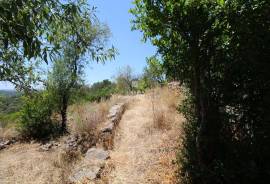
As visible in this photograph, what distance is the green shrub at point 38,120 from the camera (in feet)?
41.4

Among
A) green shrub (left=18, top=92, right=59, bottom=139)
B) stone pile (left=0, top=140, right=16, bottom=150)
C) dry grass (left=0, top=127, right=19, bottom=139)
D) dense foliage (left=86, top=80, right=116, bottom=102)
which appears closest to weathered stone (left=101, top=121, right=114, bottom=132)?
green shrub (left=18, top=92, right=59, bottom=139)

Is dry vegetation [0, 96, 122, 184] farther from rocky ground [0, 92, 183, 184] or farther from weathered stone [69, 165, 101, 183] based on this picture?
weathered stone [69, 165, 101, 183]

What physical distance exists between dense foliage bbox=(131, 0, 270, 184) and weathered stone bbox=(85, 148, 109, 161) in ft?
8.64

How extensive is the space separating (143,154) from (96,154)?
49.3 inches

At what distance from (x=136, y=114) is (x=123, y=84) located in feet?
91.4

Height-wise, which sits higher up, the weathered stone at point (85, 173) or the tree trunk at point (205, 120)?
the tree trunk at point (205, 120)

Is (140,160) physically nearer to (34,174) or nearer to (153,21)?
(34,174)

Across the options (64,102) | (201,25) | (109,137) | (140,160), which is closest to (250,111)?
(201,25)

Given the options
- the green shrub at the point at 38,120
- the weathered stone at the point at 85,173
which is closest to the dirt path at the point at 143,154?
the weathered stone at the point at 85,173

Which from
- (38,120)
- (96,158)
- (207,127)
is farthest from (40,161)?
(207,127)

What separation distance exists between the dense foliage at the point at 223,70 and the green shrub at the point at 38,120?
8.50 m

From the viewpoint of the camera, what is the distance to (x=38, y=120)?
12.7 metres

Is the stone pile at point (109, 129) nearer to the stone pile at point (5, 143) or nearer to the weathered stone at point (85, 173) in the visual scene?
the weathered stone at point (85, 173)

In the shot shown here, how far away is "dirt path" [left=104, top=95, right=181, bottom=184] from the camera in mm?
6246
